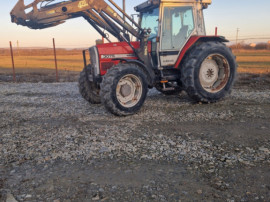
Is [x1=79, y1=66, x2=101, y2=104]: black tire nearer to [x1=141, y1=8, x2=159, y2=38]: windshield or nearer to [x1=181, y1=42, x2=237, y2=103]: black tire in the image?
[x1=141, y1=8, x2=159, y2=38]: windshield

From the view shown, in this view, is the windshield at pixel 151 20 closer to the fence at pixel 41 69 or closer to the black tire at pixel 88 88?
the black tire at pixel 88 88

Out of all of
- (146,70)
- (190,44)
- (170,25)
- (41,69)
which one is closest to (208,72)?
(190,44)

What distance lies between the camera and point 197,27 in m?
6.65

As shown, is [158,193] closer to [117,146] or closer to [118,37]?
[117,146]

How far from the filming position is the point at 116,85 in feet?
18.0

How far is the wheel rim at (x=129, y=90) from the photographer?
578 cm

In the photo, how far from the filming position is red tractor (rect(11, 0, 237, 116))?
599 centimetres

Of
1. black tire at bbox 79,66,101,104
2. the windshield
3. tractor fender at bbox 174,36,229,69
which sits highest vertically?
the windshield

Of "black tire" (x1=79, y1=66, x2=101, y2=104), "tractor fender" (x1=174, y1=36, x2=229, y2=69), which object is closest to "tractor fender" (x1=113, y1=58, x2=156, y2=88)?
"tractor fender" (x1=174, y1=36, x2=229, y2=69)

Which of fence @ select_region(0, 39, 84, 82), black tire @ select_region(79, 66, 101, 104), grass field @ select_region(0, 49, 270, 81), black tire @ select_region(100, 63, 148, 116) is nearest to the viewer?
black tire @ select_region(100, 63, 148, 116)

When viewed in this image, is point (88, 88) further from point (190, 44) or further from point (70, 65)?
point (70, 65)

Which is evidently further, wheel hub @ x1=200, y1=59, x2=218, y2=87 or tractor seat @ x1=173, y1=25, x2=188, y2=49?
wheel hub @ x1=200, y1=59, x2=218, y2=87

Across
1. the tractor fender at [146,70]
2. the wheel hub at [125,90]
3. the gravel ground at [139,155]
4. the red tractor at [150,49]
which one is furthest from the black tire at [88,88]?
the wheel hub at [125,90]

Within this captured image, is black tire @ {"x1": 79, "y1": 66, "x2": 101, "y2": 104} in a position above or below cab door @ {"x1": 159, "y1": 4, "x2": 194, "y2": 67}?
below
